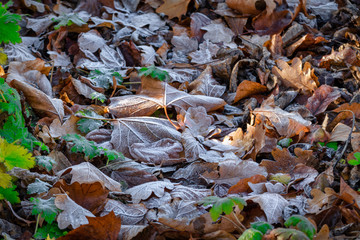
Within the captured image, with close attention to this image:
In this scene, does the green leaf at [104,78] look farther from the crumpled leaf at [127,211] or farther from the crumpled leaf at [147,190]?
the crumpled leaf at [127,211]

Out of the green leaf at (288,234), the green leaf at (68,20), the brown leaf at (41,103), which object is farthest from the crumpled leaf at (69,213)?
the green leaf at (68,20)

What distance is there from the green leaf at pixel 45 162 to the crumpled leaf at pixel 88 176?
73 mm

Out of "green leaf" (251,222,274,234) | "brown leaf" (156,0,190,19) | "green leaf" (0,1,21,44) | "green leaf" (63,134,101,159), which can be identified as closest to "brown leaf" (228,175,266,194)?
"green leaf" (251,222,274,234)

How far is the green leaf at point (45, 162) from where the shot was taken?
2.10m

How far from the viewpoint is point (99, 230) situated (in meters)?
1.73

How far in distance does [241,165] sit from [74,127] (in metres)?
1.18

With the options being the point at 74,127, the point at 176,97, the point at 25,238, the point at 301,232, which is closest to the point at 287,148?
the point at 176,97

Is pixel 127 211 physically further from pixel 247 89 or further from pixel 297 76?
pixel 297 76

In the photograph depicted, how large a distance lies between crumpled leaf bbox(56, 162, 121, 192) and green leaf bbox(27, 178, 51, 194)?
14 centimetres

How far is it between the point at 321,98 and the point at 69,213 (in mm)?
2097

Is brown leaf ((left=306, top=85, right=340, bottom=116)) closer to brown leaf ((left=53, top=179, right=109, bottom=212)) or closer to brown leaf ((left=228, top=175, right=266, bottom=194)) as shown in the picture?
brown leaf ((left=228, top=175, right=266, bottom=194))

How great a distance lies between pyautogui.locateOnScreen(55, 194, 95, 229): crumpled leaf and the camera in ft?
5.78

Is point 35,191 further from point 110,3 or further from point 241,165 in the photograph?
point 110,3

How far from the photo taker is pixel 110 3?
4438 millimetres
